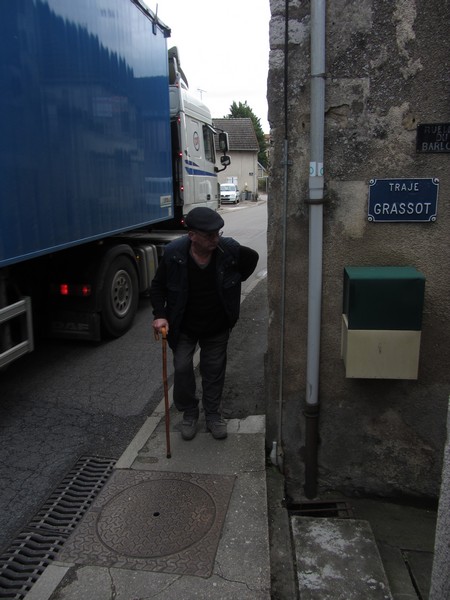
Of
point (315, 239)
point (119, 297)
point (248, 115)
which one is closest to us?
point (315, 239)

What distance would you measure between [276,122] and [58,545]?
107 inches

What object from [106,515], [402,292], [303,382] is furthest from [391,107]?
[106,515]

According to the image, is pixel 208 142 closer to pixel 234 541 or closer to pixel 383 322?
pixel 383 322

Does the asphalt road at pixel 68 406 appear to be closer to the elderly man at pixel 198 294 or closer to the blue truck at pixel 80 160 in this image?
the blue truck at pixel 80 160

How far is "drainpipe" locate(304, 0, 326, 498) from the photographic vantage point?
2.89 metres

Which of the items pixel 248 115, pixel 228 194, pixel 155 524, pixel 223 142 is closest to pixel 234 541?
pixel 155 524

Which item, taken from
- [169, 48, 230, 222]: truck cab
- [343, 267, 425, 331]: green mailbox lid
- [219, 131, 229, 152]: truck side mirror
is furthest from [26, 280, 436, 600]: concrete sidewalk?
[219, 131, 229, 152]: truck side mirror

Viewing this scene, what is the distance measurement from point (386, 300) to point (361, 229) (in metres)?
0.50

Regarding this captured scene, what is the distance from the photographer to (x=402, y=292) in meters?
2.88

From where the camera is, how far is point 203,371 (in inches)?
150

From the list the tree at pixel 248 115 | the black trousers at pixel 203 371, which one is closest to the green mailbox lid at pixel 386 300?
the black trousers at pixel 203 371

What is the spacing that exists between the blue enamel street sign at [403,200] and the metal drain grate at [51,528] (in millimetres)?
2497

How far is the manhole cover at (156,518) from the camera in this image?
2705 mm

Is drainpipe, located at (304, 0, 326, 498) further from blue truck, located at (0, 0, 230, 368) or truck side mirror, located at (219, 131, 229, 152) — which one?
truck side mirror, located at (219, 131, 229, 152)
